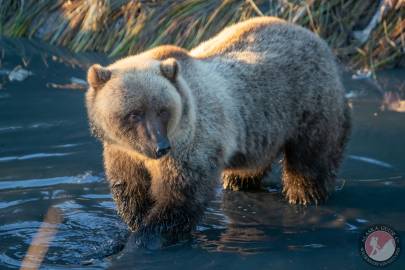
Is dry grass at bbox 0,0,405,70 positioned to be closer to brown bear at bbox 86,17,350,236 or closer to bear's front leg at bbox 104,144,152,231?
brown bear at bbox 86,17,350,236

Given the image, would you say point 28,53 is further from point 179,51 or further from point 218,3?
point 179,51

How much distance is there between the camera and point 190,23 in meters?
13.0

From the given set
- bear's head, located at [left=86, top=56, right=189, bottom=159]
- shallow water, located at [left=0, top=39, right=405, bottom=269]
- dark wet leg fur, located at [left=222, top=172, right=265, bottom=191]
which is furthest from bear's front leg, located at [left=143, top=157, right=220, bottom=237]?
dark wet leg fur, located at [left=222, top=172, right=265, bottom=191]

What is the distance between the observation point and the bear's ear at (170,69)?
5.86 metres

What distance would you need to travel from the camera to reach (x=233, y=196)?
7.65 meters

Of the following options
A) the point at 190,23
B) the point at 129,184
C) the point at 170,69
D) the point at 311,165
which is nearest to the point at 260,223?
the point at 311,165

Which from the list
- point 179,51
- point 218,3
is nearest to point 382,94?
point 218,3

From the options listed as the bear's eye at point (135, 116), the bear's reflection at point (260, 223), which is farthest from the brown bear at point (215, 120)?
the bear's reflection at point (260, 223)

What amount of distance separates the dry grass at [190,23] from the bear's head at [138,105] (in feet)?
20.4

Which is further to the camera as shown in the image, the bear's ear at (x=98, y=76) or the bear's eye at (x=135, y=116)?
the bear's ear at (x=98, y=76)

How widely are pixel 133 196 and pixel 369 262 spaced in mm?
1886

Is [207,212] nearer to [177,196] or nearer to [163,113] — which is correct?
[177,196]

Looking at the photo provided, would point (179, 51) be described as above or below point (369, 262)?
above

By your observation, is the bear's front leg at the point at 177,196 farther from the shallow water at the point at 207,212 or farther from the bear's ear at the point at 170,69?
the bear's ear at the point at 170,69
